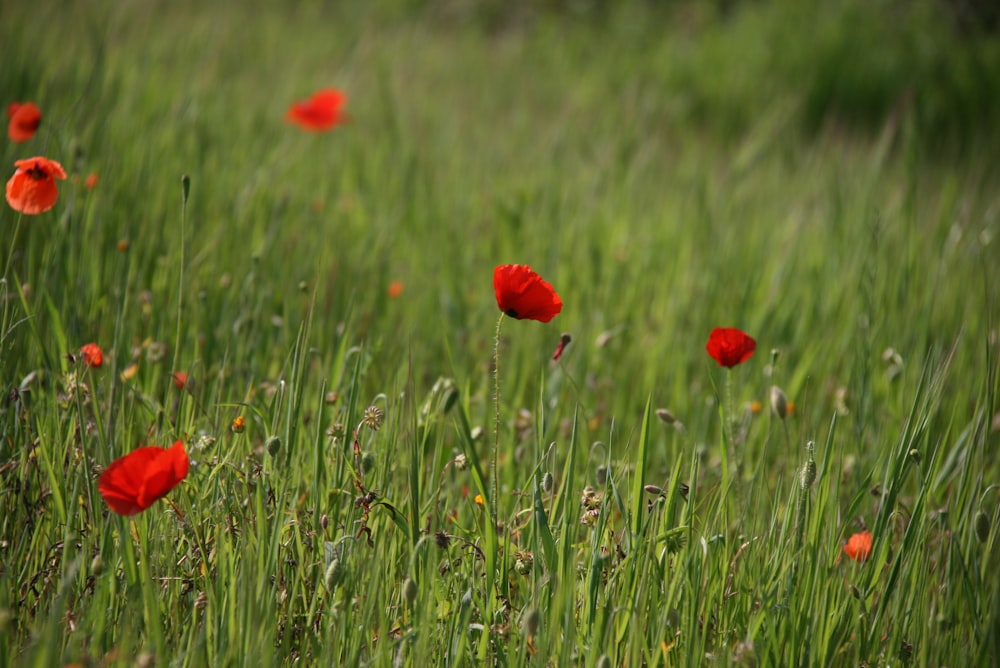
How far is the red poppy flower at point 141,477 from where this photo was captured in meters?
0.97

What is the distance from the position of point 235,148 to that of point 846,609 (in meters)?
2.26

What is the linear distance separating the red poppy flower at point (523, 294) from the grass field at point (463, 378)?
77 mm

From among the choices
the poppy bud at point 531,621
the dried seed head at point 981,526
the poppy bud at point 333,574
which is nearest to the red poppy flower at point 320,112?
the poppy bud at point 333,574

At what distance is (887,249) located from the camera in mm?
2416

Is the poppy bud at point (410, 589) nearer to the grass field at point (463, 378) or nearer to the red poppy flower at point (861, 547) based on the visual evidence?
the grass field at point (463, 378)

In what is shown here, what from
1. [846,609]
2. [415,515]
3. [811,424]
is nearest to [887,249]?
[811,424]

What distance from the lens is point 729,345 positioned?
135 cm

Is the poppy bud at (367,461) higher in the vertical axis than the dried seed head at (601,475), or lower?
→ higher

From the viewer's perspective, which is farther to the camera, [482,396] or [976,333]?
[976,333]

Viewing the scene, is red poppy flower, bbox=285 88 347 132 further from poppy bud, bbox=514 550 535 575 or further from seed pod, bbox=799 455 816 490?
seed pod, bbox=799 455 816 490

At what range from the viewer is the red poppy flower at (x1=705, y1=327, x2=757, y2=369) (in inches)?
52.8

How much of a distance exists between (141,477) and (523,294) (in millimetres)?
544

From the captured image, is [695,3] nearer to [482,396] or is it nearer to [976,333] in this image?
[976,333]

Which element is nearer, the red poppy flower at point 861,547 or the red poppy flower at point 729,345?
the red poppy flower at point 861,547
